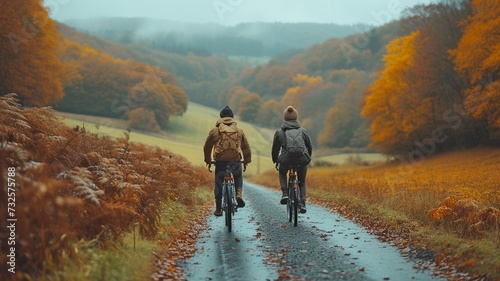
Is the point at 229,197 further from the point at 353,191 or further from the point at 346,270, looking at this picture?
the point at 353,191

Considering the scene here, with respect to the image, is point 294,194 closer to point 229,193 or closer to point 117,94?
point 229,193

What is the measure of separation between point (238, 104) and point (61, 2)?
108 meters

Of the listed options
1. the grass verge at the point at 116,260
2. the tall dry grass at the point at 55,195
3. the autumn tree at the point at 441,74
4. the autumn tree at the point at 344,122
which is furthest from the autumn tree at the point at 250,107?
the grass verge at the point at 116,260

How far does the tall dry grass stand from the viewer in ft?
19.2

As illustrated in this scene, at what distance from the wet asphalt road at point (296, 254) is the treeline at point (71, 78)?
1178 inches

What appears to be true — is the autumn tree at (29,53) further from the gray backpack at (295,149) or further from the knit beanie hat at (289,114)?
the gray backpack at (295,149)

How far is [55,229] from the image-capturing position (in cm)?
609

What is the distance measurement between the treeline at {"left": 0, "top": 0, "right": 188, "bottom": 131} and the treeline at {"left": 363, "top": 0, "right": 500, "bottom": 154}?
3155 cm

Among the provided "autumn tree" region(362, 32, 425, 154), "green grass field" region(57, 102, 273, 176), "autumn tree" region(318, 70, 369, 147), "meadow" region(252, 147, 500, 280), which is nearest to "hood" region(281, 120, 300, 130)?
"meadow" region(252, 147, 500, 280)

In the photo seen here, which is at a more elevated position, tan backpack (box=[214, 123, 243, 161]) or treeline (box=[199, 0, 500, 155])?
treeline (box=[199, 0, 500, 155])

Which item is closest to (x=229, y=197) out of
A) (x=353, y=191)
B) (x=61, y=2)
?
(x=353, y=191)

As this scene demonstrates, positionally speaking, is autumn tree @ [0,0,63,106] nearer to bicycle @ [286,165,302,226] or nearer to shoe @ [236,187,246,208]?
shoe @ [236,187,246,208]

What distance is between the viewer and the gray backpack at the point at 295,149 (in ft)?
40.8

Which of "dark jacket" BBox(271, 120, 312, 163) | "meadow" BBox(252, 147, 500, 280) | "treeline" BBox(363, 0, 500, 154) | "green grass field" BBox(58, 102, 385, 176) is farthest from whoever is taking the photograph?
"green grass field" BBox(58, 102, 385, 176)
